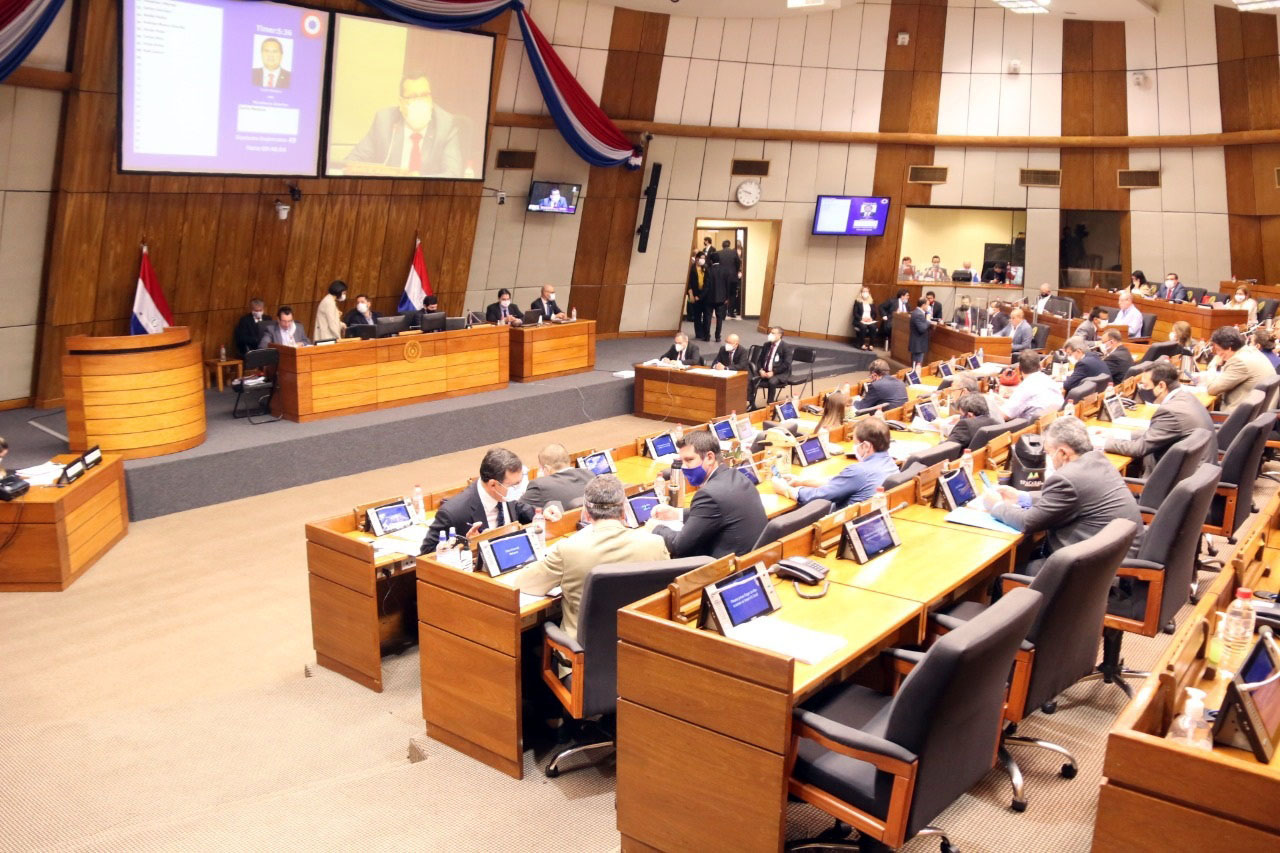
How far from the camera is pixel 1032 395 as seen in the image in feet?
24.9

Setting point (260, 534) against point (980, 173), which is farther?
point (980, 173)

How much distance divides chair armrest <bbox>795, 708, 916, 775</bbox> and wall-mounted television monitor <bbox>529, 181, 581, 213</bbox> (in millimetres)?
11986

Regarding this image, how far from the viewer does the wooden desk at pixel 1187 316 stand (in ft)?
41.5

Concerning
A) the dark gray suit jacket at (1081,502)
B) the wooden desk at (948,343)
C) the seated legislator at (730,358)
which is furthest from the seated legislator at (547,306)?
the dark gray suit jacket at (1081,502)

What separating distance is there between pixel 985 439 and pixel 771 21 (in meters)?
10.8

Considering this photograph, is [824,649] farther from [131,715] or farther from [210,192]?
[210,192]

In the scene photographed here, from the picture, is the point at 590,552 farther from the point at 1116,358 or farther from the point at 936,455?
the point at 1116,358

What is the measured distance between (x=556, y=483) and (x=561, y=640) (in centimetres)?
130

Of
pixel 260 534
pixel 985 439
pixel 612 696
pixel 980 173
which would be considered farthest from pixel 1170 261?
pixel 612 696

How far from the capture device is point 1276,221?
14.7m

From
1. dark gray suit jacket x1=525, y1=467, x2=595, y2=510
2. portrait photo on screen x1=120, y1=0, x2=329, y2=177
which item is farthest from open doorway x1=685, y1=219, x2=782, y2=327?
dark gray suit jacket x1=525, y1=467, x2=595, y2=510

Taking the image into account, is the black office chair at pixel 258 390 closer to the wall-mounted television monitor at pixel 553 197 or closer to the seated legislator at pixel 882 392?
the wall-mounted television monitor at pixel 553 197

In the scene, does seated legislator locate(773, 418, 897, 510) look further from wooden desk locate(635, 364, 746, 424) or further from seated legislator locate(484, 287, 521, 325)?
seated legislator locate(484, 287, 521, 325)

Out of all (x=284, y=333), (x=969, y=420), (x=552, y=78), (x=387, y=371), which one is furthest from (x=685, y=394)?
(x=969, y=420)
